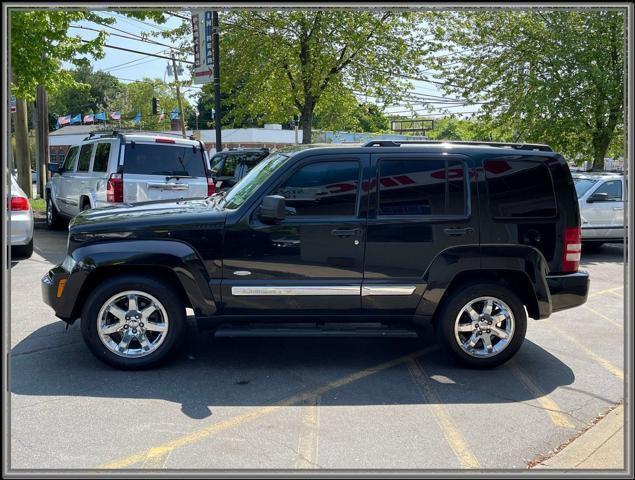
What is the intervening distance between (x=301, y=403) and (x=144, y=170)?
7037 millimetres

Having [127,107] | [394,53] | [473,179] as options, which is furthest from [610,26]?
[127,107]

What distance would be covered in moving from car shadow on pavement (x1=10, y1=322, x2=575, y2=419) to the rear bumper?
0.63 meters

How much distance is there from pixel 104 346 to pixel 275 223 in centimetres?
175

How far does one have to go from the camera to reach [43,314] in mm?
7191

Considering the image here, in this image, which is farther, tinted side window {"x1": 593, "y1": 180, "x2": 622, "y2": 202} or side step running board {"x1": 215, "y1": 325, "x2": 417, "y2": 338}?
tinted side window {"x1": 593, "y1": 180, "x2": 622, "y2": 202}

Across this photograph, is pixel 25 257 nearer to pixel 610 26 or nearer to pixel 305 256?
pixel 305 256

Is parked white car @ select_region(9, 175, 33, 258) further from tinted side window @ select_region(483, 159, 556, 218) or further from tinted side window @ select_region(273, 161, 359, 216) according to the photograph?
tinted side window @ select_region(483, 159, 556, 218)

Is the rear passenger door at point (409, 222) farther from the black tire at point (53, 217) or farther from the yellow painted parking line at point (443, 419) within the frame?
the black tire at point (53, 217)

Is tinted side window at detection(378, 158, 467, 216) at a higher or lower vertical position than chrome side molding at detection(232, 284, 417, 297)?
higher

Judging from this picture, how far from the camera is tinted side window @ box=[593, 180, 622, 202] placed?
43.7 feet

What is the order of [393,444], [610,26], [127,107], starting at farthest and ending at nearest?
1. [127,107]
2. [610,26]
3. [393,444]

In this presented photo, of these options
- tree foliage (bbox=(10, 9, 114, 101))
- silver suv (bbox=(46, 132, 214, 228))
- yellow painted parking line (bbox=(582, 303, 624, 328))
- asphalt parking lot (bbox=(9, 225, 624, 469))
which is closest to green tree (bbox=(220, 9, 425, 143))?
tree foliage (bbox=(10, 9, 114, 101))

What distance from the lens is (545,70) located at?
1889cm

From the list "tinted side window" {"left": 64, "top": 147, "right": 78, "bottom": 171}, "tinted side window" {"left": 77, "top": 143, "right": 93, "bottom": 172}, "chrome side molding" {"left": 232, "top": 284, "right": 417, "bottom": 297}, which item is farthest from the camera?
"tinted side window" {"left": 64, "top": 147, "right": 78, "bottom": 171}
